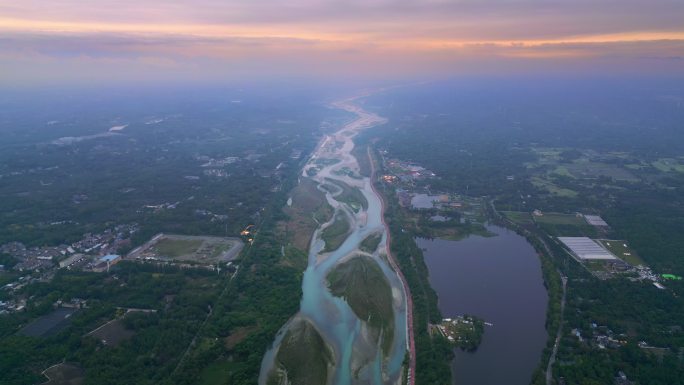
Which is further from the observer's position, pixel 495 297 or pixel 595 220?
pixel 595 220

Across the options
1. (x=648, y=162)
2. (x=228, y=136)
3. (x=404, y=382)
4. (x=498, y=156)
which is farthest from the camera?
(x=228, y=136)

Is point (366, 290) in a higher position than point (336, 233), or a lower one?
higher

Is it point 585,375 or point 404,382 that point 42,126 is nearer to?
point 404,382

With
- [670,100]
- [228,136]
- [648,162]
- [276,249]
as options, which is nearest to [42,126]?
[228,136]

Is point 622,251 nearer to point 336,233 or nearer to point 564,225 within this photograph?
point 564,225

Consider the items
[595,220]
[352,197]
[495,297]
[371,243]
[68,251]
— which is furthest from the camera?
[352,197]

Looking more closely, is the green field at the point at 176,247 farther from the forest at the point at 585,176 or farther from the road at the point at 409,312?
the forest at the point at 585,176

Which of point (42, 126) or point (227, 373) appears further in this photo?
point (42, 126)

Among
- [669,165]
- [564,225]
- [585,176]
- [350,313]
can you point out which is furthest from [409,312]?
[669,165]
